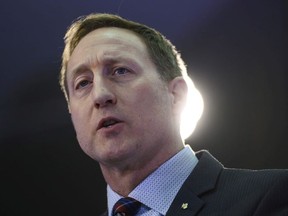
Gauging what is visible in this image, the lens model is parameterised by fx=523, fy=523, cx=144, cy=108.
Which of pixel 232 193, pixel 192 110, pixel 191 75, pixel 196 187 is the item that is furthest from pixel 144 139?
pixel 191 75

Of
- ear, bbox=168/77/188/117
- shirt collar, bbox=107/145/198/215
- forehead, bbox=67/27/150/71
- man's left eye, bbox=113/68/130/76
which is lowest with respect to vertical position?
shirt collar, bbox=107/145/198/215

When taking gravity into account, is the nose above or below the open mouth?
above

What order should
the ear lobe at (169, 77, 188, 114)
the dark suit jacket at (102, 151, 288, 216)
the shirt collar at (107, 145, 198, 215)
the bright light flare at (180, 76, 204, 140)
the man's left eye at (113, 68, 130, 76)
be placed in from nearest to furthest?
1. the dark suit jacket at (102, 151, 288, 216)
2. the shirt collar at (107, 145, 198, 215)
3. the man's left eye at (113, 68, 130, 76)
4. the ear lobe at (169, 77, 188, 114)
5. the bright light flare at (180, 76, 204, 140)

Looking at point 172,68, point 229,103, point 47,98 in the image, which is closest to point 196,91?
point 229,103

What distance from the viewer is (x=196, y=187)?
61.5 inches

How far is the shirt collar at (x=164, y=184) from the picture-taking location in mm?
1569

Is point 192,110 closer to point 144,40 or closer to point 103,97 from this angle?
point 144,40

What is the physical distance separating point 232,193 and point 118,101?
44 cm

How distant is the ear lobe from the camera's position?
5.93 ft

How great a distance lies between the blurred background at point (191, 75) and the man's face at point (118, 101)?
0.59 meters

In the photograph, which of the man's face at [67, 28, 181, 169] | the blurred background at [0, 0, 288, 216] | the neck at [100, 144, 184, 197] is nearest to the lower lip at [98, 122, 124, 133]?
the man's face at [67, 28, 181, 169]

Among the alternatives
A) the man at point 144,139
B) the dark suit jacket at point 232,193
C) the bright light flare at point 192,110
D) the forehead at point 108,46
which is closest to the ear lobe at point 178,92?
the man at point 144,139

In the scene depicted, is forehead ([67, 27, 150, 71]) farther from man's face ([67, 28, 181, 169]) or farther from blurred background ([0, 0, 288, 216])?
blurred background ([0, 0, 288, 216])

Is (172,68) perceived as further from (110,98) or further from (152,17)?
(152,17)
